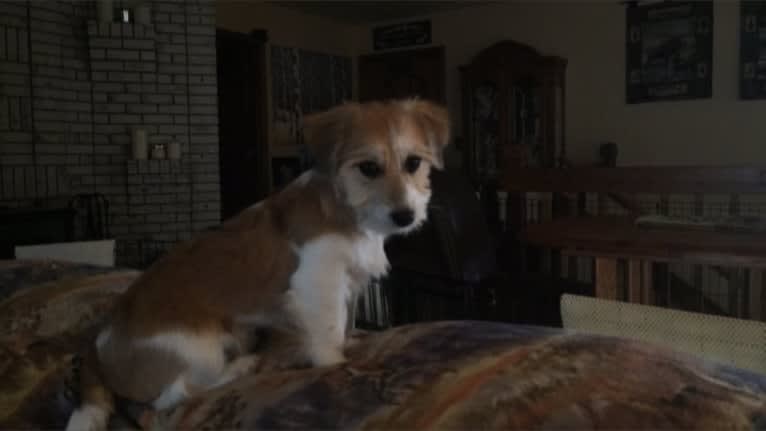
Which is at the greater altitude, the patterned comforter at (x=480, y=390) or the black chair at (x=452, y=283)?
the patterned comforter at (x=480, y=390)

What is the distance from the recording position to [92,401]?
112 cm

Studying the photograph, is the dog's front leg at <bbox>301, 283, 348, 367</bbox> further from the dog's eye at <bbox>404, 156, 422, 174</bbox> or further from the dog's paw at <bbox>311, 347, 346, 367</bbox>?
the dog's eye at <bbox>404, 156, 422, 174</bbox>

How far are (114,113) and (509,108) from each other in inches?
138

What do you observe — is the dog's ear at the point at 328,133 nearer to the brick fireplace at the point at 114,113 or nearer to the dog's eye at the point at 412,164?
the dog's eye at the point at 412,164

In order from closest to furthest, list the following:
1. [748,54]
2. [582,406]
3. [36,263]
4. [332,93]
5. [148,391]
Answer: [582,406] < [148,391] < [36,263] < [748,54] < [332,93]

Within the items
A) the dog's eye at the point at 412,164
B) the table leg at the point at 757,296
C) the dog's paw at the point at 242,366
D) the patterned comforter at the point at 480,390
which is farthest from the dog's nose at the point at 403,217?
the table leg at the point at 757,296

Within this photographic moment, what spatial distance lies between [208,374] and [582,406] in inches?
26.0

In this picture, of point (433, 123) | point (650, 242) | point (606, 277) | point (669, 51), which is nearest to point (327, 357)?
point (433, 123)

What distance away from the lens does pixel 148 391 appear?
3.70 ft

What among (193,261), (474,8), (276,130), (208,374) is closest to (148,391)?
(208,374)

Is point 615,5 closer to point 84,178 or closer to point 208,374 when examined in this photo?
point 84,178

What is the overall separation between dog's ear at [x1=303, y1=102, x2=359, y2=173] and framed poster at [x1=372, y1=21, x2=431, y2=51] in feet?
20.2

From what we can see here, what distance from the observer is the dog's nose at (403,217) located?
4.16ft

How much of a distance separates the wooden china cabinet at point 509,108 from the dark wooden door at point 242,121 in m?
2.04
